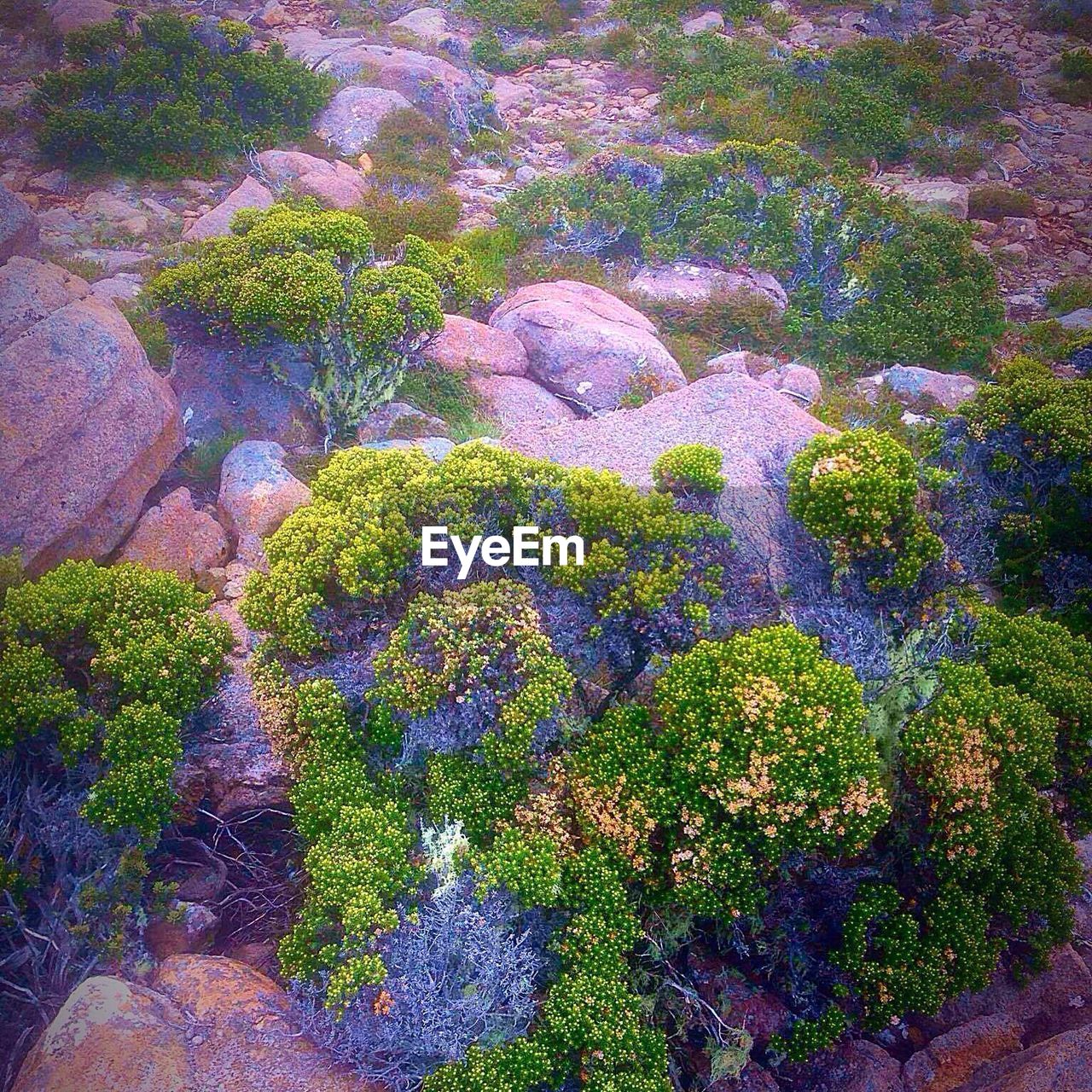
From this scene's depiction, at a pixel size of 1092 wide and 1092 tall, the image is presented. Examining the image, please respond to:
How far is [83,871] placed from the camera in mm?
5637

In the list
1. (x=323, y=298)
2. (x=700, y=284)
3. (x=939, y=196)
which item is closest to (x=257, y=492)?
(x=323, y=298)

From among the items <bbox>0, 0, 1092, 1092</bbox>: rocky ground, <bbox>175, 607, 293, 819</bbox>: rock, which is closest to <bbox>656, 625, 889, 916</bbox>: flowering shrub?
<bbox>0, 0, 1092, 1092</bbox>: rocky ground

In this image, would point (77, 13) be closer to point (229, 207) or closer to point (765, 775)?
point (229, 207)

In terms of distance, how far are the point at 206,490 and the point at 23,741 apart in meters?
4.41

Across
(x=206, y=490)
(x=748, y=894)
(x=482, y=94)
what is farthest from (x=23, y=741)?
(x=482, y=94)

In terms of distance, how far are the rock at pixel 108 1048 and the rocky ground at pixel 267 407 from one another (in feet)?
0.05

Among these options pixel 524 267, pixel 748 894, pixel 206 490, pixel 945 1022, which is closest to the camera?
pixel 748 894

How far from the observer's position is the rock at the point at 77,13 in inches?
505

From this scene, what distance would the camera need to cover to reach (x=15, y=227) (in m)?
10.4

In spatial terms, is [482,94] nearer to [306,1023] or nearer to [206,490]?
[206,490]

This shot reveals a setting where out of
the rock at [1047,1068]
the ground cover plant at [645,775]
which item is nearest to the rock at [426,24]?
A: the ground cover plant at [645,775]

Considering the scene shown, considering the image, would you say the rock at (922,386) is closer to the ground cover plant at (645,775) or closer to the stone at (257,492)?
the ground cover plant at (645,775)

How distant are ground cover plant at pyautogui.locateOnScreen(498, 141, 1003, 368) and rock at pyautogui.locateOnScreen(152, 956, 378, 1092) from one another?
1219cm

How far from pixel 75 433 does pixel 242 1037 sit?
596 cm
